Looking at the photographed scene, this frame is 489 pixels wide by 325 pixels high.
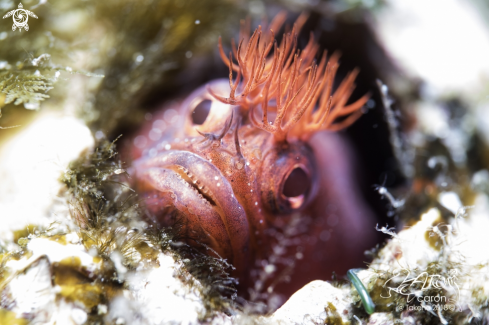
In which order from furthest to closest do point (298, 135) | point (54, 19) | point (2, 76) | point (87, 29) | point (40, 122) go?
point (87, 29)
point (54, 19)
point (40, 122)
point (298, 135)
point (2, 76)

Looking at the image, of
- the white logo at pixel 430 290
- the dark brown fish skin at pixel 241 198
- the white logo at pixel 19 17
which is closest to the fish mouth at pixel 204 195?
the dark brown fish skin at pixel 241 198

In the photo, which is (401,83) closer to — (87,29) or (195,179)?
(195,179)

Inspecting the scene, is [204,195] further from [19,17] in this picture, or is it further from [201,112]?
[19,17]

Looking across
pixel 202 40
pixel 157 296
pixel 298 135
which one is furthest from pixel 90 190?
pixel 202 40

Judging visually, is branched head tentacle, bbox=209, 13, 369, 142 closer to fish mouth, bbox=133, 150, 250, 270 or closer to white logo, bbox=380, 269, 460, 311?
fish mouth, bbox=133, 150, 250, 270

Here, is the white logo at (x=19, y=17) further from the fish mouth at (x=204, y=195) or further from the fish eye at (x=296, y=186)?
the fish eye at (x=296, y=186)

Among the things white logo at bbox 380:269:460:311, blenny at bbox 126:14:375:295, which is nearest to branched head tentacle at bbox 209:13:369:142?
blenny at bbox 126:14:375:295

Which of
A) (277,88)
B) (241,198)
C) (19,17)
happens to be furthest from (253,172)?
(19,17)
